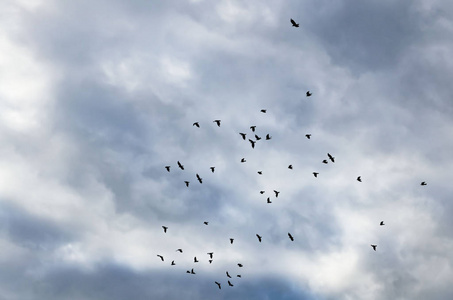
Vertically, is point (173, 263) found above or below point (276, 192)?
below

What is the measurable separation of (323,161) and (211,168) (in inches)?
968

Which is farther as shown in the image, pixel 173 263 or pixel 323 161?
pixel 173 263

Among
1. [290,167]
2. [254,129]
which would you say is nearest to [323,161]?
[290,167]

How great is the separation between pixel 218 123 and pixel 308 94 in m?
19.5

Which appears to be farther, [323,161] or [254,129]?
[323,161]

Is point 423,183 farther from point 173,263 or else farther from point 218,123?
point 173,263

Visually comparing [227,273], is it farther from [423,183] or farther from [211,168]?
[423,183]

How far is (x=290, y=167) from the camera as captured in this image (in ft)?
397

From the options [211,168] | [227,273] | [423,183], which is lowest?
[227,273]

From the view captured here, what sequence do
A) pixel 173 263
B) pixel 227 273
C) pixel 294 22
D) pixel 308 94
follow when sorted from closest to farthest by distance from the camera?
pixel 294 22 → pixel 308 94 → pixel 227 273 → pixel 173 263

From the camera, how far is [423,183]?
393 ft

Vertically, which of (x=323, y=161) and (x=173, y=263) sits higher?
(x=323, y=161)

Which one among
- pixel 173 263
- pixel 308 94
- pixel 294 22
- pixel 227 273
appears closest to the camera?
pixel 294 22

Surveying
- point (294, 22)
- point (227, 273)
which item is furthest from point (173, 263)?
point (294, 22)
